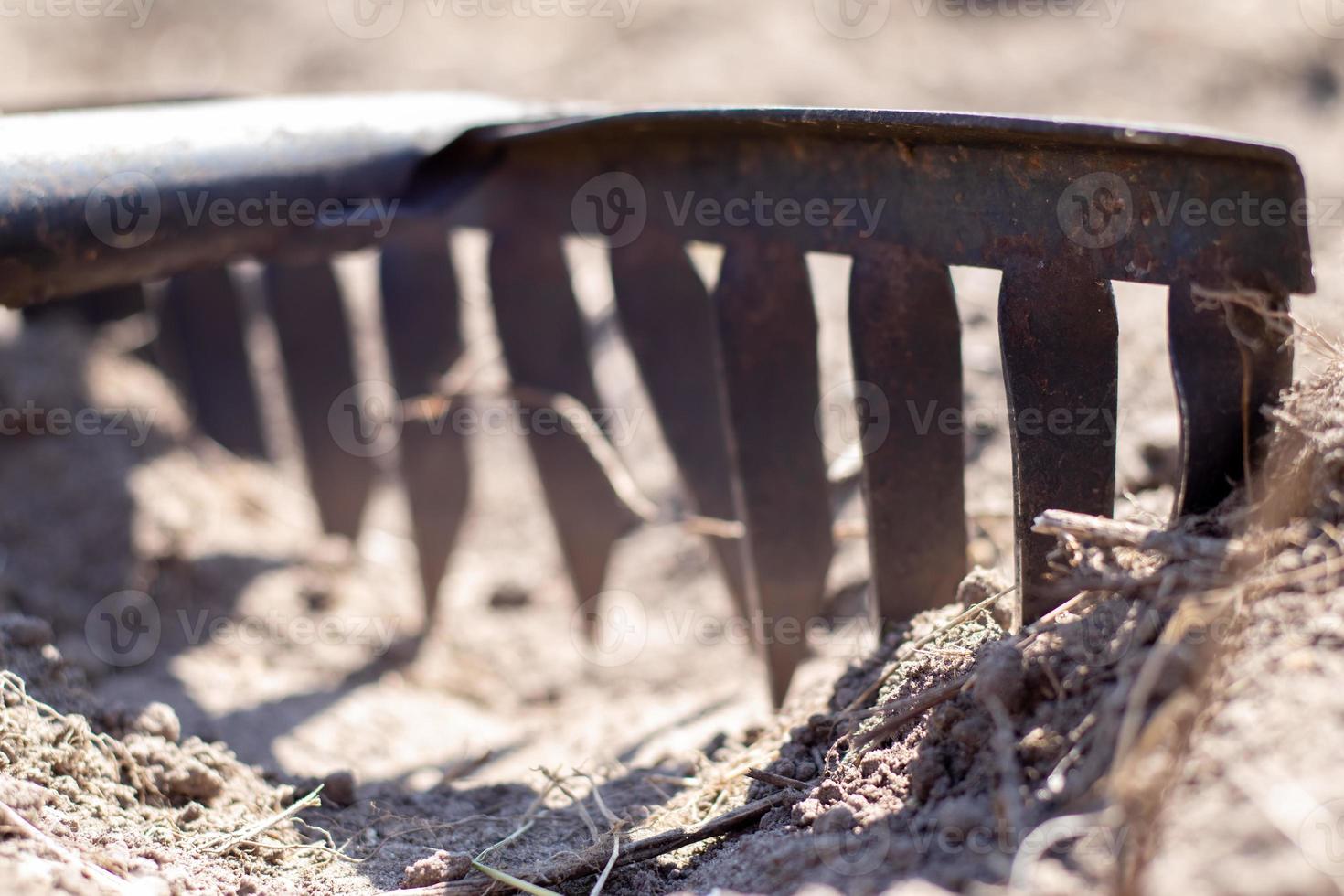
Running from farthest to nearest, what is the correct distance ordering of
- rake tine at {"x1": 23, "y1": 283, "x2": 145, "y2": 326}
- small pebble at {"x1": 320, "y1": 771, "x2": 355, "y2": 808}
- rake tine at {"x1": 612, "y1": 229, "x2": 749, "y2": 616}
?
rake tine at {"x1": 23, "y1": 283, "x2": 145, "y2": 326}, rake tine at {"x1": 612, "y1": 229, "x2": 749, "y2": 616}, small pebble at {"x1": 320, "y1": 771, "x2": 355, "y2": 808}

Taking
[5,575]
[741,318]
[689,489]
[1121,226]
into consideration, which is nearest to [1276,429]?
[1121,226]

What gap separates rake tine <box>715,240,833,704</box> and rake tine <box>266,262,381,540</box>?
1656 millimetres

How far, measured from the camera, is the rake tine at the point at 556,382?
3154 mm

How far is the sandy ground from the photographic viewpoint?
1.57 meters

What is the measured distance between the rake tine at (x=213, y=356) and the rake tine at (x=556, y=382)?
1.25 m

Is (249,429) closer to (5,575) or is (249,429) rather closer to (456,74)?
(5,575)

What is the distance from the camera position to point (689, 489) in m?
3.03

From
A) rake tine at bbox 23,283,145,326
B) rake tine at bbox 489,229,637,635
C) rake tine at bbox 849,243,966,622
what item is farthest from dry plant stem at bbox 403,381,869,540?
rake tine at bbox 23,283,145,326

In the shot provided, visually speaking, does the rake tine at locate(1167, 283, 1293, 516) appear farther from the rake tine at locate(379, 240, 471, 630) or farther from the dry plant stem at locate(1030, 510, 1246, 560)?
the rake tine at locate(379, 240, 471, 630)

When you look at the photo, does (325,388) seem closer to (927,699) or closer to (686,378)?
(686,378)

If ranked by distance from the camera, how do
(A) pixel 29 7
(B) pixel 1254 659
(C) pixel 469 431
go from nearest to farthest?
(B) pixel 1254 659 → (C) pixel 469 431 → (A) pixel 29 7

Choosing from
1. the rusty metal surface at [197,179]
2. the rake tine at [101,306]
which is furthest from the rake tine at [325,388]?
the rusty metal surface at [197,179]

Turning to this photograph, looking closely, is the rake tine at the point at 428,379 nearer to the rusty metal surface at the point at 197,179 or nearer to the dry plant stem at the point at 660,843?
the rusty metal surface at the point at 197,179

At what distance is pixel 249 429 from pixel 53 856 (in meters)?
2.79
